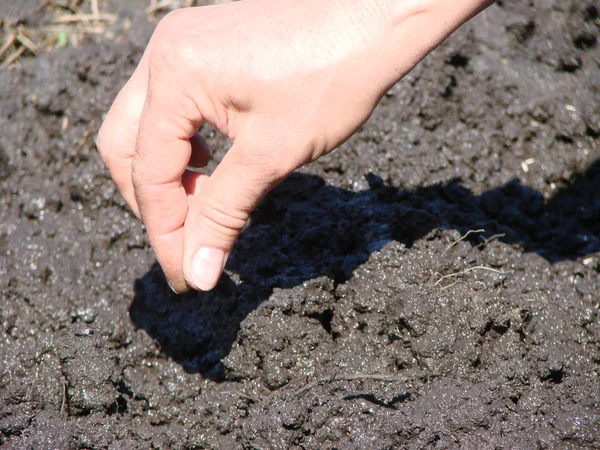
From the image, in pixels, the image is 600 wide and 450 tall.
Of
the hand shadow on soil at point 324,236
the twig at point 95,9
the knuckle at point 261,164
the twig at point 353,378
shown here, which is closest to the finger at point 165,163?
the knuckle at point 261,164

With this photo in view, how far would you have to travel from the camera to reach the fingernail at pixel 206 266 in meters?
2.03

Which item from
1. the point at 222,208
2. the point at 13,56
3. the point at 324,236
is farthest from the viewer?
the point at 13,56

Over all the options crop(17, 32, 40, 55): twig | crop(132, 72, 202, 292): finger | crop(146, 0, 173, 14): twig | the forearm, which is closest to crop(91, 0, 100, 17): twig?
crop(146, 0, 173, 14): twig

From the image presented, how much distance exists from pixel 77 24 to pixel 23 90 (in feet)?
2.47

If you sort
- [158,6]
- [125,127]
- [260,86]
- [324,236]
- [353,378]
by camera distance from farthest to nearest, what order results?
[158,6] < [324,236] < [125,127] < [353,378] < [260,86]

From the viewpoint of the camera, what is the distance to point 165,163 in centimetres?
202

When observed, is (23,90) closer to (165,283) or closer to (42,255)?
(42,255)

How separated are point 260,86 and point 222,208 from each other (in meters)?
0.42

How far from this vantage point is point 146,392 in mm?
2441

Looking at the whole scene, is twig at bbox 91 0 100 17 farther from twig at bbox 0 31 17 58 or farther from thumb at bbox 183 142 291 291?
thumb at bbox 183 142 291 291

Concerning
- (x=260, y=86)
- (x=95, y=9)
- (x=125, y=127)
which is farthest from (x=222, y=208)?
(x=95, y=9)

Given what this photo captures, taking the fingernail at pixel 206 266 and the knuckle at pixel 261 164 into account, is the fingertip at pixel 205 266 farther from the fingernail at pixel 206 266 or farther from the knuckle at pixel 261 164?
the knuckle at pixel 261 164

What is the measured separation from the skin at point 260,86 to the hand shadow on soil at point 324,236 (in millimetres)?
549

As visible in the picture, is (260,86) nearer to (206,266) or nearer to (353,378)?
(206,266)
